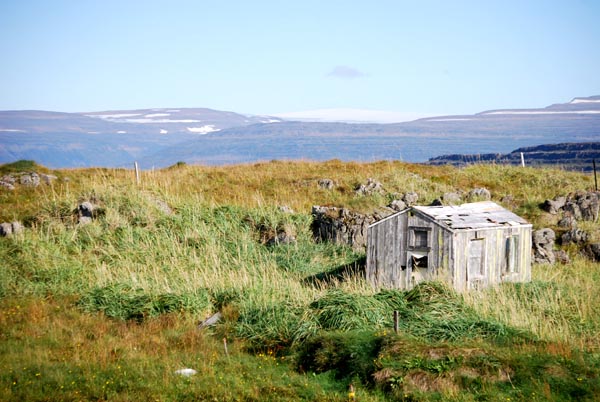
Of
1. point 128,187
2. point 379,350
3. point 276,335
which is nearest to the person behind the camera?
point 379,350

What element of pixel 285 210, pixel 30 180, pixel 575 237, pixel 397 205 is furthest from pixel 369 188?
pixel 30 180

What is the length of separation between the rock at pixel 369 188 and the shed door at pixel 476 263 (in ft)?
39.3

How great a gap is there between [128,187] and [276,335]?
645 inches

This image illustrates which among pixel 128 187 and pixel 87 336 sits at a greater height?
pixel 128 187

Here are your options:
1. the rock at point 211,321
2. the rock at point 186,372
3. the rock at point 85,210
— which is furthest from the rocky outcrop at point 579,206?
the rock at point 186,372

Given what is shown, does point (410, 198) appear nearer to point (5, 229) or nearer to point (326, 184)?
point (326, 184)

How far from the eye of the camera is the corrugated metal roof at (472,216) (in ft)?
59.7

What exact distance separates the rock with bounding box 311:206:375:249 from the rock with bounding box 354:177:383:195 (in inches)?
165

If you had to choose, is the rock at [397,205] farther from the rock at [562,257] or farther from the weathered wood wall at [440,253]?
the weathered wood wall at [440,253]

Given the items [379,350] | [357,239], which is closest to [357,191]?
[357,239]

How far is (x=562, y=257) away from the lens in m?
23.0

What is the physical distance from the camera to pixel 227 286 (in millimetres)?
17781

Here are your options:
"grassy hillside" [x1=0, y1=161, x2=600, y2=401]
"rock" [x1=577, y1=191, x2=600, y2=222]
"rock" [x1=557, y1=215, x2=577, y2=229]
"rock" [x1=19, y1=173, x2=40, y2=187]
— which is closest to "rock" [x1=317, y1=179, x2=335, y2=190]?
"grassy hillside" [x1=0, y1=161, x2=600, y2=401]

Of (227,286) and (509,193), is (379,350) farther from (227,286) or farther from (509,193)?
(509,193)
